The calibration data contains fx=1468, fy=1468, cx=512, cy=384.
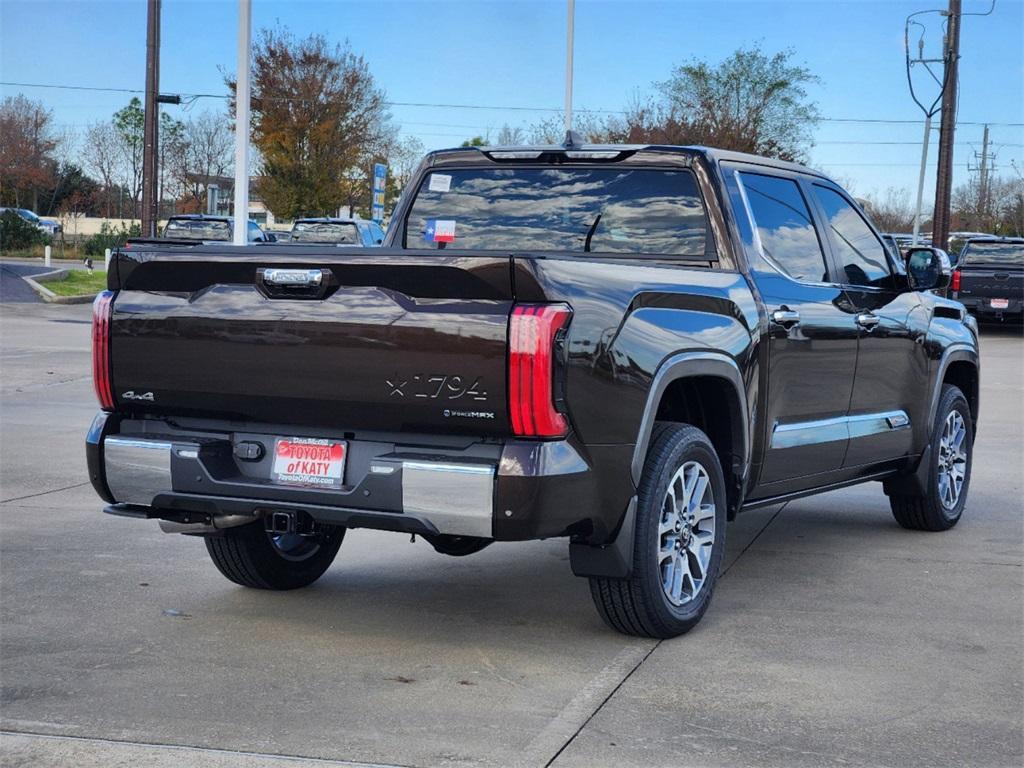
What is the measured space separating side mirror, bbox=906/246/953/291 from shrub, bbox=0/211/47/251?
47768 mm

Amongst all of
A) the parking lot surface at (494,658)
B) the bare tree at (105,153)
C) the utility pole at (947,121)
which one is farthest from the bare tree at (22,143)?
the parking lot surface at (494,658)

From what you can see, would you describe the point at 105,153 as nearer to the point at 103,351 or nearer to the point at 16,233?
the point at 16,233

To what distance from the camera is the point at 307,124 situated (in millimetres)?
51438

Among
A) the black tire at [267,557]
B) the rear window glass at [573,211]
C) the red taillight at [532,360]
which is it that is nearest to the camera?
the red taillight at [532,360]

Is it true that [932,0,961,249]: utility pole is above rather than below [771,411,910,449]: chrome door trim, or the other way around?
above

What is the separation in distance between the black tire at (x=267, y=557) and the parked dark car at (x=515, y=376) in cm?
1

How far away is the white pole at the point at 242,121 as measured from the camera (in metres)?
15.6

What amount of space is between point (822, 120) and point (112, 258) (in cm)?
5386

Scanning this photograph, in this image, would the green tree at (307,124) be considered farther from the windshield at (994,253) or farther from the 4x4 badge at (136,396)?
the 4x4 badge at (136,396)

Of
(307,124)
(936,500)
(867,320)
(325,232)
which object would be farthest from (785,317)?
(307,124)

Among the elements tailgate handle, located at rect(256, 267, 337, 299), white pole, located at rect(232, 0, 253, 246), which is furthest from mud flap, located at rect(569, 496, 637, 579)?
white pole, located at rect(232, 0, 253, 246)

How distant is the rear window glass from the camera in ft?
21.2

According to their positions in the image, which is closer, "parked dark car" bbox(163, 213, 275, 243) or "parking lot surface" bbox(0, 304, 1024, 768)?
"parking lot surface" bbox(0, 304, 1024, 768)

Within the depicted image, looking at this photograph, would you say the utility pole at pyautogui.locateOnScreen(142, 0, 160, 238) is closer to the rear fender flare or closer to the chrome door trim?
the chrome door trim
